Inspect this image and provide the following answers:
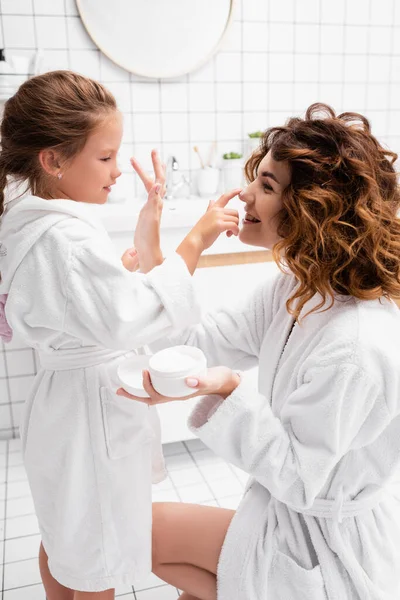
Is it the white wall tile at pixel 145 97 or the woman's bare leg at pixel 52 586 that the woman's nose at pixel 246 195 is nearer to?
the woman's bare leg at pixel 52 586

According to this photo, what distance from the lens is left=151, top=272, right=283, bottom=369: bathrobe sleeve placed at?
1.43 metres

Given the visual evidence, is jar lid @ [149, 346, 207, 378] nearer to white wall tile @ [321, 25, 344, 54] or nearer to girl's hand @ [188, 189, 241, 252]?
girl's hand @ [188, 189, 241, 252]

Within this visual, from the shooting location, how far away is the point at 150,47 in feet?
8.50

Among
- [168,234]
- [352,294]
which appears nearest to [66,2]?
[168,234]

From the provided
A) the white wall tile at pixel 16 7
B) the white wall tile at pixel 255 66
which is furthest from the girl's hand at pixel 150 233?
the white wall tile at pixel 255 66

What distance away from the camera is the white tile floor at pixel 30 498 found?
1.71m

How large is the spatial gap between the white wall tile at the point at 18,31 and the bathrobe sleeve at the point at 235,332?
1683mm

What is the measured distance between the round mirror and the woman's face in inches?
61.0

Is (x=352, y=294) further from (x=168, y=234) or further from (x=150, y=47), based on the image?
(x=150, y=47)

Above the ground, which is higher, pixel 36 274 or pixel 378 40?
pixel 378 40

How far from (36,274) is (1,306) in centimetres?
16

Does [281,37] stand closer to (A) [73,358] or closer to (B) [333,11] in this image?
(B) [333,11]

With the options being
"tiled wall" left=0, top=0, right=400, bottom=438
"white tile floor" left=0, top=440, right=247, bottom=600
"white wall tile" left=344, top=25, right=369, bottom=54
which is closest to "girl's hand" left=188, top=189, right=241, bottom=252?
"white tile floor" left=0, top=440, right=247, bottom=600

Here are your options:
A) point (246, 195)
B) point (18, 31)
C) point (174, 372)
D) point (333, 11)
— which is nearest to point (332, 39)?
point (333, 11)
